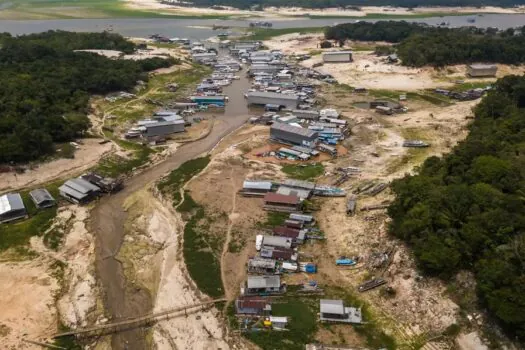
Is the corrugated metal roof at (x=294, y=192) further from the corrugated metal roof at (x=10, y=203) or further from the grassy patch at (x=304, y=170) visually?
the corrugated metal roof at (x=10, y=203)

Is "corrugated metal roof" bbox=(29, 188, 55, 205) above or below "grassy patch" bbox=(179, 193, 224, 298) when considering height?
above

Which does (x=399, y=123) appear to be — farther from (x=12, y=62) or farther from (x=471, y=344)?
(x=12, y=62)

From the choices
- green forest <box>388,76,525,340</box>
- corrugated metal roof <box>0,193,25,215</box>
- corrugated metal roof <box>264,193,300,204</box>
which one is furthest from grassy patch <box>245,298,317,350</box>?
corrugated metal roof <box>0,193,25,215</box>

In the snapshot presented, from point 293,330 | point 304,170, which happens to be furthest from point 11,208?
point 304,170

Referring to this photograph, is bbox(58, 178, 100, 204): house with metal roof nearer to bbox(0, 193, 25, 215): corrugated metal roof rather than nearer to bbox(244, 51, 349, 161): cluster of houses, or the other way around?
bbox(0, 193, 25, 215): corrugated metal roof

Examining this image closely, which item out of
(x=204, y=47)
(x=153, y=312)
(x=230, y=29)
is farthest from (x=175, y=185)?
(x=230, y=29)

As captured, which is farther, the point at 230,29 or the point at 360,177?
the point at 230,29

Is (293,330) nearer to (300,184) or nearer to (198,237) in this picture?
(198,237)
